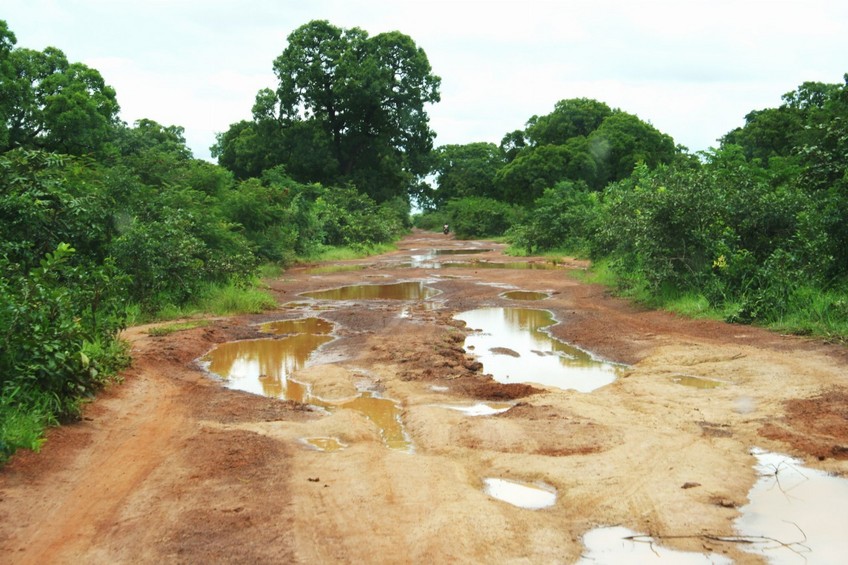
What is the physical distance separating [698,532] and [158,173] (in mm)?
19418

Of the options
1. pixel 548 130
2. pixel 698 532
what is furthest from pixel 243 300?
pixel 548 130

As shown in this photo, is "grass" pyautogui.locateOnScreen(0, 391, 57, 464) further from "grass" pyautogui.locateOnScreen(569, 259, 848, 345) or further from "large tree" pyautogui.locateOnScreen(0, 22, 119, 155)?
"large tree" pyautogui.locateOnScreen(0, 22, 119, 155)

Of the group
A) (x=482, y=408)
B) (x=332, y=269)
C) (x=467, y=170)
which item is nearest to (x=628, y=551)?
(x=482, y=408)

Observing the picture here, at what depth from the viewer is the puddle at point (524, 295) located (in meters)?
18.3

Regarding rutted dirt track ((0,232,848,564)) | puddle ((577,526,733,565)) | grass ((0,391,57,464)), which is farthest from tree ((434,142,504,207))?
puddle ((577,526,733,565))

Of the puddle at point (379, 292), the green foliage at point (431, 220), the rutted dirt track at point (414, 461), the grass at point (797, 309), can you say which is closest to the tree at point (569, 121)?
the green foliage at point (431, 220)

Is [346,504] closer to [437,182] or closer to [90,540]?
[90,540]

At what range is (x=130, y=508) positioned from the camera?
4.94 metres

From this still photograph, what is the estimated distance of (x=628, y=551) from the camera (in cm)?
434

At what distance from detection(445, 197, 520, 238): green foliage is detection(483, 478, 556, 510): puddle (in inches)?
1809

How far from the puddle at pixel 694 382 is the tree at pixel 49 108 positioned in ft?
84.5

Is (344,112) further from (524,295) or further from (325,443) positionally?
(325,443)

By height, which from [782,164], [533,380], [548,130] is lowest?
[533,380]

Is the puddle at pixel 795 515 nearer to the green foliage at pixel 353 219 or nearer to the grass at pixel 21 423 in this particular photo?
the grass at pixel 21 423
